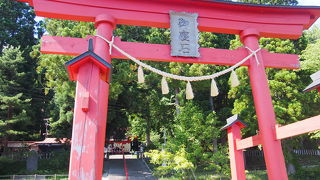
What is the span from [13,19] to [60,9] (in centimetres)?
→ 2336

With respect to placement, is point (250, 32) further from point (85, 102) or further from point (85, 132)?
point (85, 132)

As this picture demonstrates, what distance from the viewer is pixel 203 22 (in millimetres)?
5445

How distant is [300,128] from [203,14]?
2994mm

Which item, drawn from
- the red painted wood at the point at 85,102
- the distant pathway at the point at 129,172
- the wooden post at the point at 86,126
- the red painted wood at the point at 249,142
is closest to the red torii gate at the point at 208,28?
the red painted wood at the point at 249,142

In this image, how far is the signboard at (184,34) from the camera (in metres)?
5.04

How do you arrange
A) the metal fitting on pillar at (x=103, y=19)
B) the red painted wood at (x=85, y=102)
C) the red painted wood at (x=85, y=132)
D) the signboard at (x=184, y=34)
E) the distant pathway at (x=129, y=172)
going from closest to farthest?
the red painted wood at (x=85, y=132) < the red painted wood at (x=85, y=102) < the metal fitting on pillar at (x=103, y=19) < the signboard at (x=184, y=34) < the distant pathway at (x=129, y=172)

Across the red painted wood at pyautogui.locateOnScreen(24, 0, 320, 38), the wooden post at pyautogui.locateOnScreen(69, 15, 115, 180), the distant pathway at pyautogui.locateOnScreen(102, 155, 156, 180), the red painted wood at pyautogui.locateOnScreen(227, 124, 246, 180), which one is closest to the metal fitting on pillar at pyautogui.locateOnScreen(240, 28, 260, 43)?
the red painted wood at pyautogui.locateOnScreen(24, 0, 320, 38)

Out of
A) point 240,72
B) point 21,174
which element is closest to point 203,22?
point 240,72

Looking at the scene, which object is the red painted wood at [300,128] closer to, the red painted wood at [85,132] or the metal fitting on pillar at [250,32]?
the metal fitting on pillar at [250,32]

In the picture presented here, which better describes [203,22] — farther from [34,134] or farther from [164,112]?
[34,134]

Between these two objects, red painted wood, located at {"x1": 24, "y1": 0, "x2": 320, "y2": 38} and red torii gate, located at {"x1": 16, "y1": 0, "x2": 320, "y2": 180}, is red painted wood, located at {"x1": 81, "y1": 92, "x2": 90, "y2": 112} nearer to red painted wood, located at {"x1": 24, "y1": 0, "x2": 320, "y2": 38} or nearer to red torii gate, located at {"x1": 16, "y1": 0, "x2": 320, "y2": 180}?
red torii gate, located at {"x1": 16, "y1": 0, "x2": 320, "y2": 180}

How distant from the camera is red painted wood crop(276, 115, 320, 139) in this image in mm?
3771

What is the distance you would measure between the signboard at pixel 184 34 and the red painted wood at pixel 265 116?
4.00 ft

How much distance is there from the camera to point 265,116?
4883 millimetres
